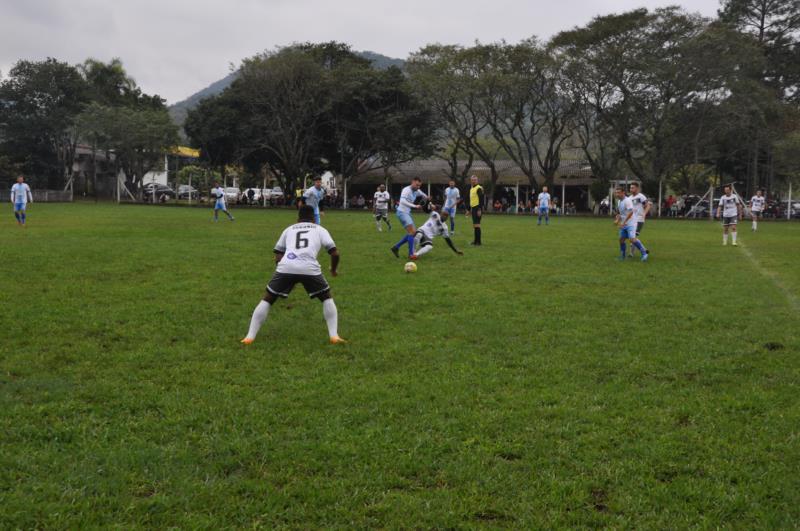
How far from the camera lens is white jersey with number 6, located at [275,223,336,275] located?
7262 mm

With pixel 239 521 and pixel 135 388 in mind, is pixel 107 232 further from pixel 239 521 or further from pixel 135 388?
pixel 239 521

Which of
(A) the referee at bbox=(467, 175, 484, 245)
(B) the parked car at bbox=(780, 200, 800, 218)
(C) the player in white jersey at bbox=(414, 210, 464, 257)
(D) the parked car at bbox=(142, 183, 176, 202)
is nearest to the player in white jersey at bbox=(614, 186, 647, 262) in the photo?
(A) the referee at bbox=(467, 175, 484, 245)

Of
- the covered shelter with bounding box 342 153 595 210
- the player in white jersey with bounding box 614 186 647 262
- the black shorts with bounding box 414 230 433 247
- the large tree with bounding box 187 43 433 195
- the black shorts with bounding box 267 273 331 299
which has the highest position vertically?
the large tree with bounding box 187 43 433 195

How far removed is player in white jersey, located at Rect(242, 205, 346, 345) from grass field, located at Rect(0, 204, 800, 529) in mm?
308

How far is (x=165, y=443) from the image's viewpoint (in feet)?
15.2

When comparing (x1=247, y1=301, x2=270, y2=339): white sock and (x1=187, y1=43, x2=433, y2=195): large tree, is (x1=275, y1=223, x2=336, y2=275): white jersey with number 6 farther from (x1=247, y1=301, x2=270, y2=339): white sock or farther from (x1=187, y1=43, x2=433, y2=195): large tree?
(x1=187, y1=43, x2=433, y2=195): large tree

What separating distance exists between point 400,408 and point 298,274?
244 centimetres

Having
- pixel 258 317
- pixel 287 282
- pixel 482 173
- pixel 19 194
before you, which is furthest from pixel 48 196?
pixel 287 282

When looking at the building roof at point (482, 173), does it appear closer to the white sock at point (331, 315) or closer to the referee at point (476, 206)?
the referee at point (476, 206)

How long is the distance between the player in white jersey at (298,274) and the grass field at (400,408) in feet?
1.01

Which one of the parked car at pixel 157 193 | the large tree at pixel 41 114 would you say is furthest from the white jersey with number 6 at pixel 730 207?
the large tree at pixel 41 114

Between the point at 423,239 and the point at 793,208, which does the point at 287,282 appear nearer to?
the point at 423,239

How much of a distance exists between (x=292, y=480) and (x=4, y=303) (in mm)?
6923

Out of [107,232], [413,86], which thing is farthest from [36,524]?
[413,86]
